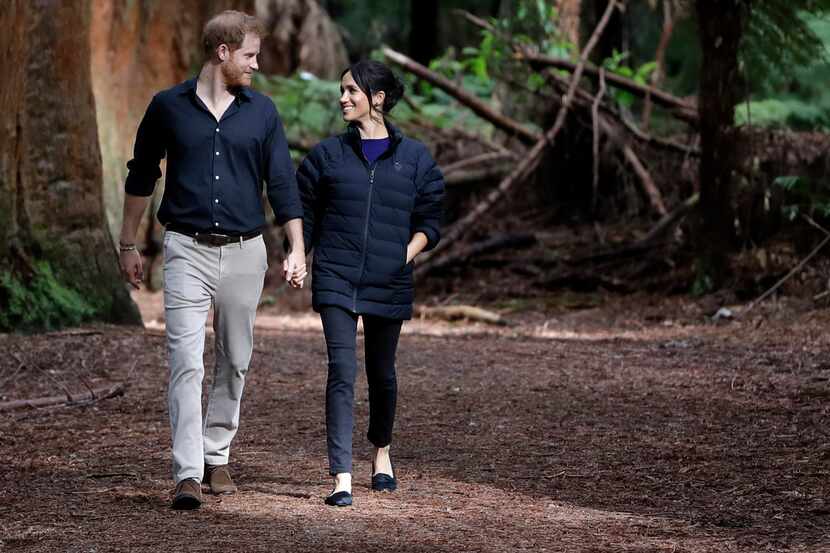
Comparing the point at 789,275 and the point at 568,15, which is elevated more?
the point at 568,15

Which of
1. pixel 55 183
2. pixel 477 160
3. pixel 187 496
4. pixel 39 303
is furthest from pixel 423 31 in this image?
pixel 187 496

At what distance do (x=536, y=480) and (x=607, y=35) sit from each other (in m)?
14.8

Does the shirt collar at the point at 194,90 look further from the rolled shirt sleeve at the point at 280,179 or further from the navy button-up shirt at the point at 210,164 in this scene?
the rolled shirt sleeve at the point at 280,179

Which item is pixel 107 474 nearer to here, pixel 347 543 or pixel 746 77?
pixel 347 543

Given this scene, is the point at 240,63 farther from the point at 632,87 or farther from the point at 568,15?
the point at 568,15

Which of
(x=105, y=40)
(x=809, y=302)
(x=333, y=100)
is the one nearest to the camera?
(x=809, y=302)

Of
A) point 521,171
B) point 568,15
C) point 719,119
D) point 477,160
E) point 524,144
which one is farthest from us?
point 568,15

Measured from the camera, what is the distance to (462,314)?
46.4 ft

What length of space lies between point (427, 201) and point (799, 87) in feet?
63.3

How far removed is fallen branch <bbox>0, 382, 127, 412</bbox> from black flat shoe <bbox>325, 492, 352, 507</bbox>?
329 centimetres

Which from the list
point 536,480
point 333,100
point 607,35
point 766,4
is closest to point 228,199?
point 536,480

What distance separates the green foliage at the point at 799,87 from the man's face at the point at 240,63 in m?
8.64

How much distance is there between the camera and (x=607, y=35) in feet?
66.2

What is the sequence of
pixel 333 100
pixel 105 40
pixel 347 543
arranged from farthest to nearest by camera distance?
1. pixel 333 100
2. pixel 105 40
3. pixel 347 543
